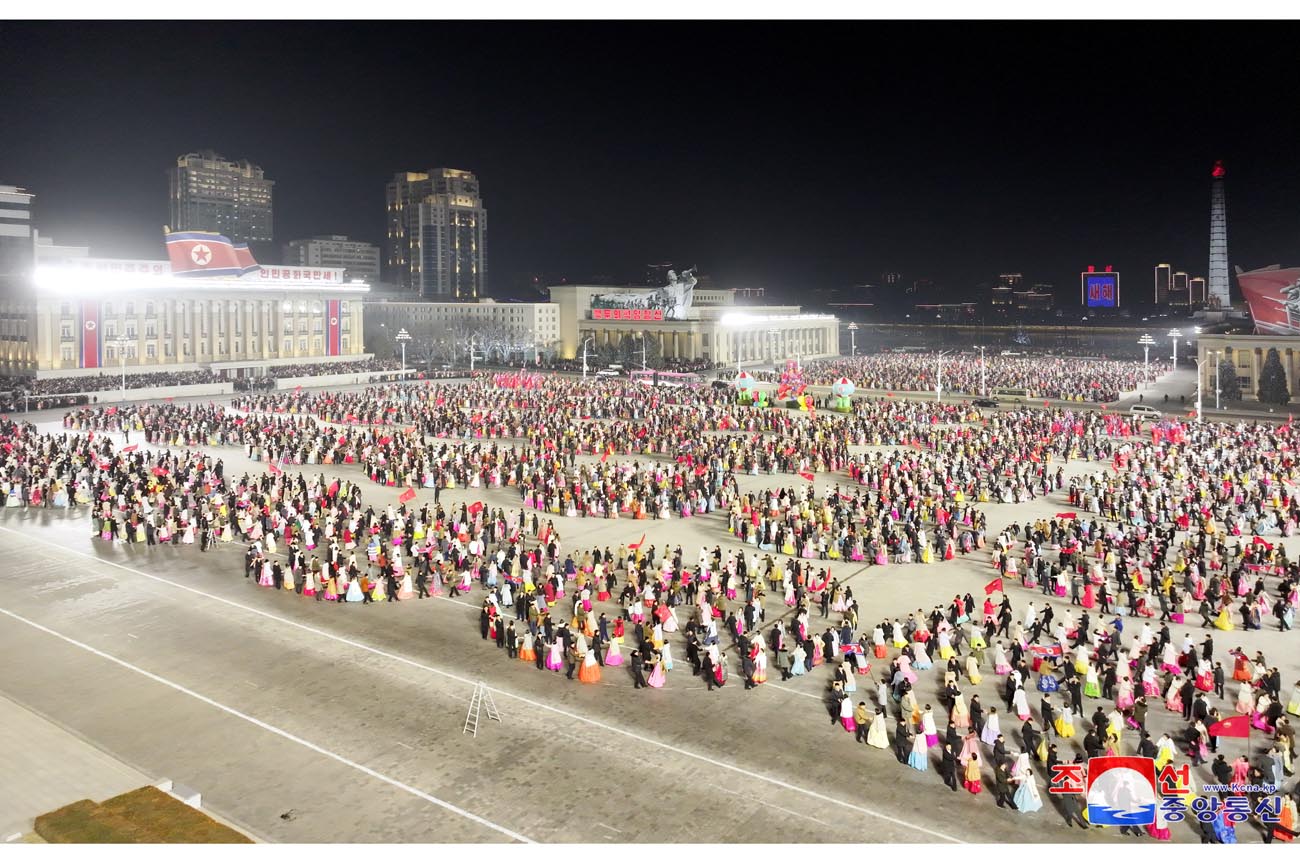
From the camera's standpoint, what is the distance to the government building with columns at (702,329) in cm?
10294

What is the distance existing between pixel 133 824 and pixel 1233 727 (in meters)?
14.6

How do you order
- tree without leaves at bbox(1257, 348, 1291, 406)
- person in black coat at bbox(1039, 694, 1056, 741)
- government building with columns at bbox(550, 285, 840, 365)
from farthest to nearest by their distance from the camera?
government building with columns at bbox(550, 285, 840, 365) < tree without leaves at bbox(1257, 348, 1291, 406) < person in black coat at bbox(1039, 694, 1056, 741)

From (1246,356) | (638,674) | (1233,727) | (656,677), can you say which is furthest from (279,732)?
(1246,356)

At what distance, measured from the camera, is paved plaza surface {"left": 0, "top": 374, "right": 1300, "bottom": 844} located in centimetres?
1269

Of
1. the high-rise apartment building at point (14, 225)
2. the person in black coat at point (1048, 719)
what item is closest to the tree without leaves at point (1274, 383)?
the person in black coat at point (1048, 719)

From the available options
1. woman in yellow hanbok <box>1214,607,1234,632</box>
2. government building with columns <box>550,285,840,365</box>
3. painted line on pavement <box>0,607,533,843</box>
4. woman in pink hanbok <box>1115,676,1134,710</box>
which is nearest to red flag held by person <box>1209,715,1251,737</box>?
woman in pink hanbok <box>1115,676,1134,710</box>

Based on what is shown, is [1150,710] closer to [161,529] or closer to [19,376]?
[161,529]

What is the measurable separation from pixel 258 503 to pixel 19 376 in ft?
187

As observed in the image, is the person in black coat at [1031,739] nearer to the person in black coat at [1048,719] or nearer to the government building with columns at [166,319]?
the person in black coat at [1048,719]

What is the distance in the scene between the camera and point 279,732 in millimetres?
15258

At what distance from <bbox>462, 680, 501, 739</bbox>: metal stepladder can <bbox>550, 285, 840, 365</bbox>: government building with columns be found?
82.0 meters

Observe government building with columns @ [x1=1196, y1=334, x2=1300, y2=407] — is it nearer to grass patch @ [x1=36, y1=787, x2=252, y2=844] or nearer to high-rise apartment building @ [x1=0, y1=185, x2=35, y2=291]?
grass patch @ [x1=36, y1=787, x2=252, y2=844]

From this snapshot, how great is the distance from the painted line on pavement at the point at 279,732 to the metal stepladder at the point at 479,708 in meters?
1.77

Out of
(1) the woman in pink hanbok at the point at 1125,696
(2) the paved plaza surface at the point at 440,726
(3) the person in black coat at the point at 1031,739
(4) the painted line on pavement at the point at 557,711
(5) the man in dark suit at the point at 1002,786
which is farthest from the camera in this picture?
(1) the woman in pink hanbok at the point at 1125,696
